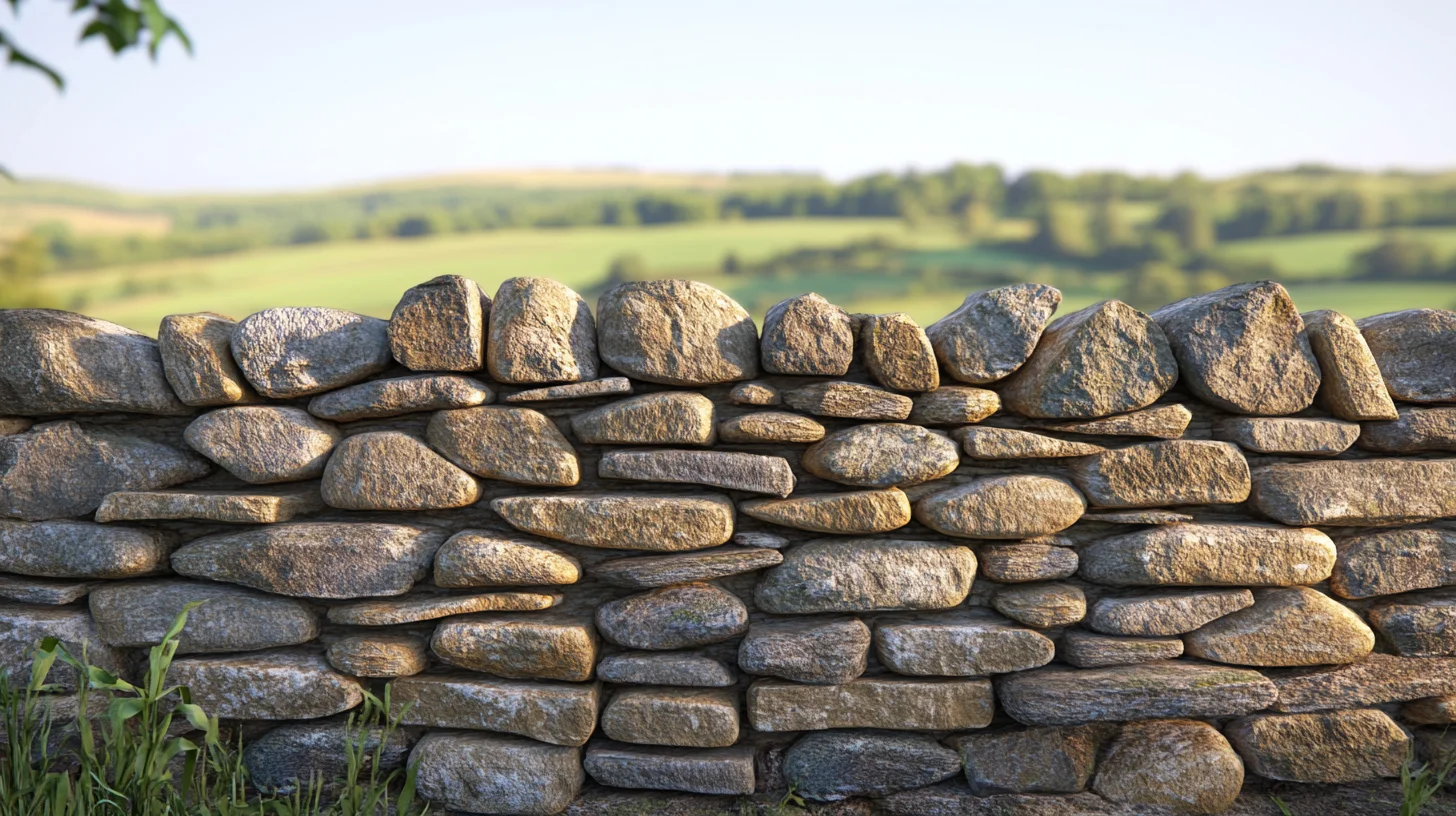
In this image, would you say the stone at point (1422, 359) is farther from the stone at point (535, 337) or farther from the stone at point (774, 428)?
the stone at point (535, 337)

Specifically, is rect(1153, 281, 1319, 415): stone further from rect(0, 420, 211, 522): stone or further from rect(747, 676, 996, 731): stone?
rect(0, 420, 211, 522): stone

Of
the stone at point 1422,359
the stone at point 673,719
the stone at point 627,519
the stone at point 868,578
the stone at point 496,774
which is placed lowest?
the stone at point 496,774

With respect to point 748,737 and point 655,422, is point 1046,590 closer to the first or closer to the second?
point 748,737

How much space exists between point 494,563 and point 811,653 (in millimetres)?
747

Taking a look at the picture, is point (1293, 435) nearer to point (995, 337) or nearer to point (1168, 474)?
point (1168, 474)

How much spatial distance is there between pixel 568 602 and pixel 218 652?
84 centimetres

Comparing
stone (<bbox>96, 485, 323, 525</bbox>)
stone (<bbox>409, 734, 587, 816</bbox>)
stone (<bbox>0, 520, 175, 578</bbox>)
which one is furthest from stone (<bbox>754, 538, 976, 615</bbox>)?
stone (<bbox>0, 520, 175, 578</bbox>)

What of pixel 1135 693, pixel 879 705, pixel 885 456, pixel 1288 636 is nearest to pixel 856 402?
pixel 885 456

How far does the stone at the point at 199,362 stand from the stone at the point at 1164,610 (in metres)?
2.06

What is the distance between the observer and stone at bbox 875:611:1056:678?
6.68ft

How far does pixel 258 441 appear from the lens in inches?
81.3

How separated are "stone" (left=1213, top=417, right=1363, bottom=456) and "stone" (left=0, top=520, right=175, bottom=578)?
254cm

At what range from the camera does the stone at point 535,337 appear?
2.02m

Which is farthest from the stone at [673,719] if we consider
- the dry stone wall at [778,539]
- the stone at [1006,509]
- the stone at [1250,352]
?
the stone at [1250,352]
